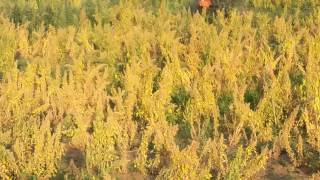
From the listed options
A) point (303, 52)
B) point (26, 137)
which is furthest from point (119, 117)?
point (303, 52)

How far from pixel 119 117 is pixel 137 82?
1.49 feet

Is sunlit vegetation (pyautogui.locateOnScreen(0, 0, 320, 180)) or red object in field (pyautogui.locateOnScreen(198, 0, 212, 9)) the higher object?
red object in field (pyautogui.locateOnScreen(198, 0, 212, 9))

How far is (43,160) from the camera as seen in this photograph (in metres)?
3.21

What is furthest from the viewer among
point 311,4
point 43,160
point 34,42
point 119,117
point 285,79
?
point 311,4

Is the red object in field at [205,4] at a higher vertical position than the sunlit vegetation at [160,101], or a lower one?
higher

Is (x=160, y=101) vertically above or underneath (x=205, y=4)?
underneath

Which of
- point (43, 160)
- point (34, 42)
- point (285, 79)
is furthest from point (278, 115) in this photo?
point (34, 42)

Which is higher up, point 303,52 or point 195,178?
point 303,52

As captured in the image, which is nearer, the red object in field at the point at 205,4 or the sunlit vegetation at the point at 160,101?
the sunlit vegetation at the point at 160,101

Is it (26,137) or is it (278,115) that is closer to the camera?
(26,137)

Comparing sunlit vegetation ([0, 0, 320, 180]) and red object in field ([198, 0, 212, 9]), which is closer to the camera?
sunlit vegetation ([0, 0, 320, 180])

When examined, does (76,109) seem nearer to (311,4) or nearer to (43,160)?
(43,160)

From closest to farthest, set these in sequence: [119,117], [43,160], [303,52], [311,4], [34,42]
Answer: [43,160] < [119,117] < [303,52] < [34,42] < [311,4]

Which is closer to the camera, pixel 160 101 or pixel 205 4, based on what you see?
pixel 160 101
